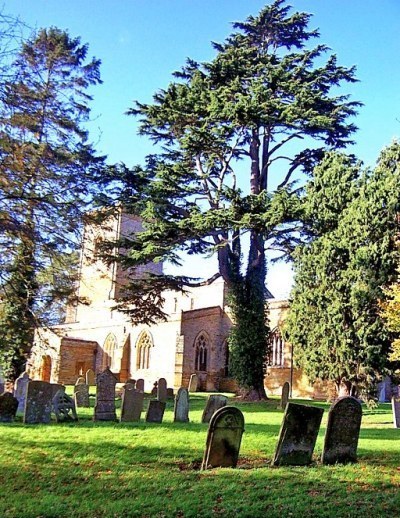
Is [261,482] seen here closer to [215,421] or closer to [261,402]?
[215,421]

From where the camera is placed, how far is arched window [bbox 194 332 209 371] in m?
35.1

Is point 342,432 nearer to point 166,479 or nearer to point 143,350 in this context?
point 166,479

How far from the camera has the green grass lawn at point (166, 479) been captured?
6.51m

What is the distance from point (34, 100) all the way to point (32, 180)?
2.37m

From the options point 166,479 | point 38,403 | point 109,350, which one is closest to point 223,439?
point 166,479

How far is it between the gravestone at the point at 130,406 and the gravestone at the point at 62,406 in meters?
1.19

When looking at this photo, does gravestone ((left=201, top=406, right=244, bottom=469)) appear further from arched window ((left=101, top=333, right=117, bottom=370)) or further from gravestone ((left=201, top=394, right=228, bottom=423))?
arched window ((left=101, top=333, right=117, bottom=370))

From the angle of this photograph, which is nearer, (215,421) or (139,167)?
(215,421)

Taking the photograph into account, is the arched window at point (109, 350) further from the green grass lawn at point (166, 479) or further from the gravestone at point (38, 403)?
the green grass lawn at point (166, 479)

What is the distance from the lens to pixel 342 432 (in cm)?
902

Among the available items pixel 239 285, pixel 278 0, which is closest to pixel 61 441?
pixel 239 285

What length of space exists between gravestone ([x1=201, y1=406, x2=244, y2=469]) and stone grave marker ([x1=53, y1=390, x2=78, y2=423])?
5.32 m

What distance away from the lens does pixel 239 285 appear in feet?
80.0

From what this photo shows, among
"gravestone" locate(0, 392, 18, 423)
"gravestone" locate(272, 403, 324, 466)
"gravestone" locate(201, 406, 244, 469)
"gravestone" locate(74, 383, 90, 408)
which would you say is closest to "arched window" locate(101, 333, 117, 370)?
"gravestone" locate(74, 383, 90, 408)
